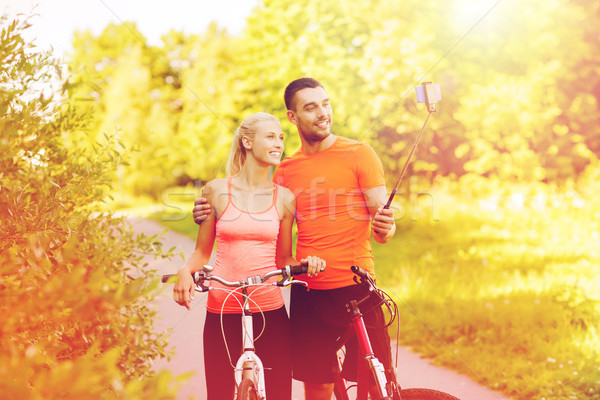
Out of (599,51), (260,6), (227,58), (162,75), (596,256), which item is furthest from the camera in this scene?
(162,75)

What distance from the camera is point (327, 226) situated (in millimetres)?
3336

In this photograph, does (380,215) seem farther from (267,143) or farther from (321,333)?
(321,333)

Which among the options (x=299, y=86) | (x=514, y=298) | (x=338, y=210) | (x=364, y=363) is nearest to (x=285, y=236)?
(x=338, y=210)

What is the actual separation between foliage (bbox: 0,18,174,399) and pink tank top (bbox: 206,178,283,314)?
461 mm

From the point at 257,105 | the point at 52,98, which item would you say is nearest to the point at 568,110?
the point at 257,105

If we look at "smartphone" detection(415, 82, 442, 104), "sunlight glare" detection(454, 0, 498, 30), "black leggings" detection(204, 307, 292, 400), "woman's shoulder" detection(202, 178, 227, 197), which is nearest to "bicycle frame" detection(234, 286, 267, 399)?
"black leggings" detection(204, 307, 292, 400)

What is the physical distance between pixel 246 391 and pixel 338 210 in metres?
1.15

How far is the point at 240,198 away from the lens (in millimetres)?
3072

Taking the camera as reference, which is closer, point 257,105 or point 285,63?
point 285,63

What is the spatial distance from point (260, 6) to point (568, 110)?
10.3 meters

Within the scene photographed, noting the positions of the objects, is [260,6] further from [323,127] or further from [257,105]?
[323,127]

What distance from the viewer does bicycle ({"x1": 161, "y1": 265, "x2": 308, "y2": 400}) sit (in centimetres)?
261

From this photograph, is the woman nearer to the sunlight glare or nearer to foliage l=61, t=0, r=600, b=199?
foliage l=61, t=0, r=600, b=199

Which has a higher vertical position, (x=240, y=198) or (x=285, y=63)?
(x=285, y=63)
